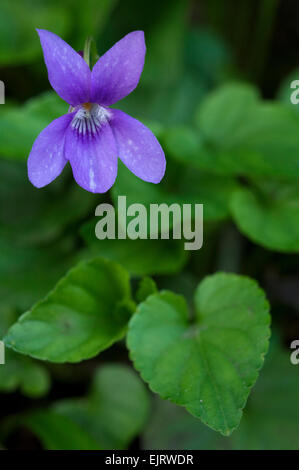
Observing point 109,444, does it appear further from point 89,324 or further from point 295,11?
point 295,11

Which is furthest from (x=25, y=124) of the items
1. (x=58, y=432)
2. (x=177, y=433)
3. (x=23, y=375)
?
(x=177, y=433)

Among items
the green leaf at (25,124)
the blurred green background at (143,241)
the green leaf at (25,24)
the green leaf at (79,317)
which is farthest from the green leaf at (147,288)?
the green leaf at (25,24)

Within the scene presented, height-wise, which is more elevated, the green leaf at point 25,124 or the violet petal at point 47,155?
the green leaf at point 25,124

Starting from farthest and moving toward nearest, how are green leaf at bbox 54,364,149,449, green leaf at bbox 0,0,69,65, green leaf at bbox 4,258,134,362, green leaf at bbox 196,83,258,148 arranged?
green leaf at bbox 0,0,69,65 → green leaf at bbox 196,83,258,148 → green leaf at bbox 54,364,149,449 → green leaf at bbox 4,258,134,362

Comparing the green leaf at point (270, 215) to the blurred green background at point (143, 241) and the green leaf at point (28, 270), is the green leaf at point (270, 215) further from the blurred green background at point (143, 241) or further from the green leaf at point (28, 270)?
the green leaf at point (28, 270)

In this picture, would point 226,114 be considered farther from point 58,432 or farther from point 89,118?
point 58,432

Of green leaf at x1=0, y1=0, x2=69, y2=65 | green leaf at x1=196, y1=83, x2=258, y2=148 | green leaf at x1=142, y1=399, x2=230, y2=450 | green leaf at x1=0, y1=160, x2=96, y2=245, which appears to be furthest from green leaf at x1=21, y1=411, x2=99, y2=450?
green leaf at x1=0, y1=0, x2=69, y2=65

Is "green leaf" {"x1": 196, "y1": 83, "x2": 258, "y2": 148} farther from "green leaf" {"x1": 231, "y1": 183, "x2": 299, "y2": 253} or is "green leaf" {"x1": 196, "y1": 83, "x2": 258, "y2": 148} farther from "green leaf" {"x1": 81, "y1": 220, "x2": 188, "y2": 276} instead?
"green leaf" {"x1": 81, "y1": 220, "x2": 188, "y2": 276}
